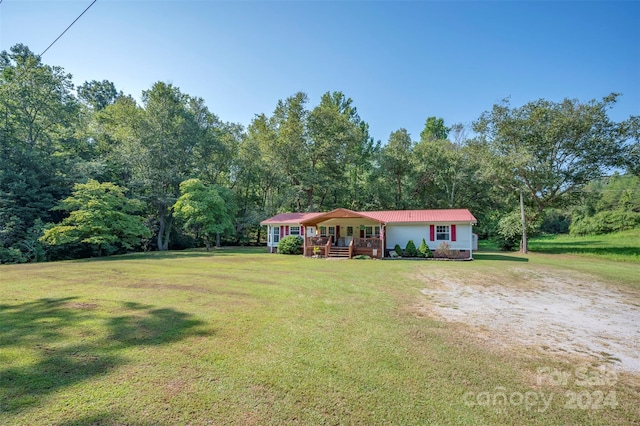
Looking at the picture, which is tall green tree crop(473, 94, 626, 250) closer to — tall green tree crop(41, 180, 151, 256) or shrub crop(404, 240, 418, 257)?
shrub crop(404, 240, 418, 257)

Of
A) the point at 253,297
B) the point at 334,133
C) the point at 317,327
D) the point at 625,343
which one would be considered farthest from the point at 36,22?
the point at 334,133

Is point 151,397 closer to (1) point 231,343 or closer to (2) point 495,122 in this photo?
(1) point 231,343

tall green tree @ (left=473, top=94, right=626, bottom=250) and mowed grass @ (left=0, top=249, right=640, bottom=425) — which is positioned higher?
tall green tree @ (left=473, top=94, right=626, bottom=250)

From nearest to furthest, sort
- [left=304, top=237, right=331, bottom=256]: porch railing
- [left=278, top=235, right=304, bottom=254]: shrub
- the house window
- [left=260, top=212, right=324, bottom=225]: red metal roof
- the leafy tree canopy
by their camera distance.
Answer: the house window, [left=304, top=237, right=331, bottom=256]: porch railing, [left=278, top=235, right=304, bottom=254]: shrub, the leafy tree canopy, [left=260, top=212, right=324, bottom=225]: red metal roof

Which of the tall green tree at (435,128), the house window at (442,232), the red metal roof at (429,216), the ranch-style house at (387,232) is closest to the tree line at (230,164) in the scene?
the tall green tree at (435,128)

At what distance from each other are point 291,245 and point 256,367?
56.9ft

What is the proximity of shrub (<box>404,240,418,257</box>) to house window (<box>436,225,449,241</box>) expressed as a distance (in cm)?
193

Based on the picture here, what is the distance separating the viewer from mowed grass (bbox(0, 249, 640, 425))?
9.14ft

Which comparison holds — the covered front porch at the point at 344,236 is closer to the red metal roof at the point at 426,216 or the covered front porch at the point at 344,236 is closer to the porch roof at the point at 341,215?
the porch roof at the point at 341,215

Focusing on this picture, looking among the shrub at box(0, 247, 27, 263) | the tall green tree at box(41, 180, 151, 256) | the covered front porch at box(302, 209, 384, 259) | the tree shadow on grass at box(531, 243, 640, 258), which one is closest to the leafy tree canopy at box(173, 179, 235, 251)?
the tall green tree at box(41, 180, 151, 256)

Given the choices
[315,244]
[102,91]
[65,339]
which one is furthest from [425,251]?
[102,91]

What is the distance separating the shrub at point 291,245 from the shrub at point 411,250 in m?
7.62

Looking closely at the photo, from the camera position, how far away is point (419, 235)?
19562mm

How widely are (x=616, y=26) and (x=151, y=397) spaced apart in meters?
19.4
